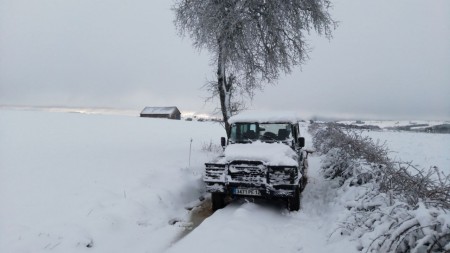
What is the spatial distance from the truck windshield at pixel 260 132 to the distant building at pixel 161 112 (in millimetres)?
64520

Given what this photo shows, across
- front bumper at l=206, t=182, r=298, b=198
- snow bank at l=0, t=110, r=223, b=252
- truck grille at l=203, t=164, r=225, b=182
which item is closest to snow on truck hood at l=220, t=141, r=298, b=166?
truck grille at l=203, t=164, r=225, b=182

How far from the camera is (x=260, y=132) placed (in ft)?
28.9

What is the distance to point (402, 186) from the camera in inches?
211

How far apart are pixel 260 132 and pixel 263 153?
1.41 meters

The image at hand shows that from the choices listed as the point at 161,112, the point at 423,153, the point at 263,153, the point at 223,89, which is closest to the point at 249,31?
the point at 223,89

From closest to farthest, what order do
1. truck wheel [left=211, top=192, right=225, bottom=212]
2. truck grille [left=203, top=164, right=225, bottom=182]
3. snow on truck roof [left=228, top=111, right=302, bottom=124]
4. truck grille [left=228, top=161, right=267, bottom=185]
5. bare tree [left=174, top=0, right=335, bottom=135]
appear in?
truck grille [left=228, top=161, right=267, bottom=185]
truck grille [left=203, top=164, right=225, bottom=182]
truck wheel [left=211, top=192, right=225, bottom=212]
snow on truck roof [left=228, top=111, right=302, bottom=124]
bare tree [left=174, top=0, right=335, bottom=135]

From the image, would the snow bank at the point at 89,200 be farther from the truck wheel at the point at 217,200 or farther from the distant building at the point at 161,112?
the distant building at the point at 161,112

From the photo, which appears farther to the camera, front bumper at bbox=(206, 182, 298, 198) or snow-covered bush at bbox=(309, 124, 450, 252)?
front bumper at bbox=(206, 182, 298, 198)

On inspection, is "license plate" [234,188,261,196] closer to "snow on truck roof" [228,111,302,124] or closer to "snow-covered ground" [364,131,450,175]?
"snow on truck roof" [228,111,302,124]

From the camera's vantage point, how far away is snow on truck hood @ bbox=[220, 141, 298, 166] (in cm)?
718

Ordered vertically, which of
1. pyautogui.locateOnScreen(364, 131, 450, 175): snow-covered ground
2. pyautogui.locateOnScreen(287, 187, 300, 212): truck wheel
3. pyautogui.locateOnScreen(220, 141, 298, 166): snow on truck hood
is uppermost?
pyautogui.locateOnScreen(220, 141, 298, 166): snow on truck hood

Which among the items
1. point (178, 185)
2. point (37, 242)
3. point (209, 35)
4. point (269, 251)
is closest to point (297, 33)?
point (209, 35)

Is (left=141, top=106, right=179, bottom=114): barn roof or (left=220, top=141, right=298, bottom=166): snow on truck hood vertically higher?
(left=141, top=106, right=179, bottom=114): barn roof

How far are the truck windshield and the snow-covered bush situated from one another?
6.77 ft
